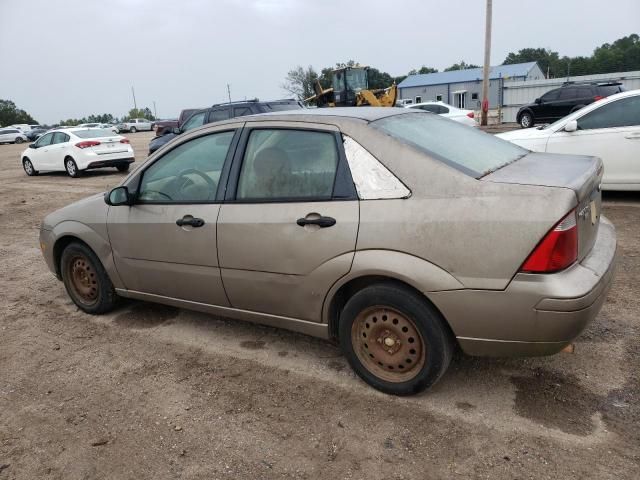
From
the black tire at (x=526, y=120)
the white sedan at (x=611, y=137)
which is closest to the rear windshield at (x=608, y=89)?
the black tire at (x=526, y=120)

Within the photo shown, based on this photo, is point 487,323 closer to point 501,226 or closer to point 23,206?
point 501,226

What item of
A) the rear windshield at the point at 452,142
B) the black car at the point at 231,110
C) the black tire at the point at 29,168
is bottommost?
the black tire at the point at 29,168

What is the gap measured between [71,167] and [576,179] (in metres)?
15.4

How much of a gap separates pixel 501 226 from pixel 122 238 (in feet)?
9.37

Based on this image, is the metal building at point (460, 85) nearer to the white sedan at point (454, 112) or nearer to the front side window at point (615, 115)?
the white sedan at point (454, 112)

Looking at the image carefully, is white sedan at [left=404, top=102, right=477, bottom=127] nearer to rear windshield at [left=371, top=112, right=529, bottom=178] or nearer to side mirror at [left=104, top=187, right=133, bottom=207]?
rear windshield at [left=371, top=112, right=529, bottom=178]

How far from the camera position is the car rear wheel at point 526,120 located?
69.5 feet

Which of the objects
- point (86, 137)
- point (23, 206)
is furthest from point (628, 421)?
point (86, 137)

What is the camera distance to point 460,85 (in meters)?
54.5

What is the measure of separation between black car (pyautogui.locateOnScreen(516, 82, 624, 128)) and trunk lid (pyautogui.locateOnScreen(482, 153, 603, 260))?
58.7ft

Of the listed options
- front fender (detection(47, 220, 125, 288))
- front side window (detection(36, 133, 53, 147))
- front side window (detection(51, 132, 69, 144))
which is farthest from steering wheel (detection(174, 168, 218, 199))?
front side window (detection(36, 133, 53, 147))

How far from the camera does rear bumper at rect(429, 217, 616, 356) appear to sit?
2.42 meters

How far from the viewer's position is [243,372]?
341 cm

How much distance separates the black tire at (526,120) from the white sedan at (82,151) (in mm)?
15768
